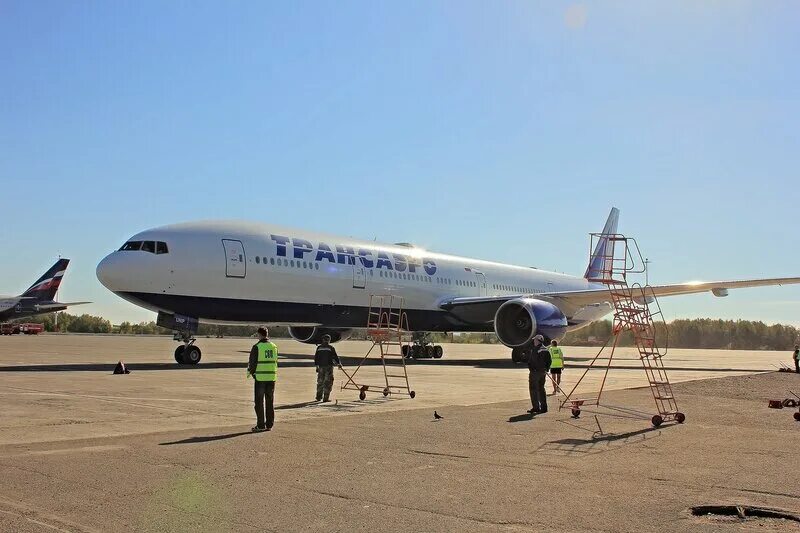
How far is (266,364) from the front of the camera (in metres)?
10.5

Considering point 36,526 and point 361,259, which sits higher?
point 361,259

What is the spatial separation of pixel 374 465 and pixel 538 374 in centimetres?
589

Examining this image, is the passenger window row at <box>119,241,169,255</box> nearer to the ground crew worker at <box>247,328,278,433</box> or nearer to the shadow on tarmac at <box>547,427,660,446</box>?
the ground crew worker at <box>247,328,278,433</box>

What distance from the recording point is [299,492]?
6.16 metres

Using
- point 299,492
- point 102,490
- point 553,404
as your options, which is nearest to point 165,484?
point 102,490

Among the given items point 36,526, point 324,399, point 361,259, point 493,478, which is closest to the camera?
point 36,526

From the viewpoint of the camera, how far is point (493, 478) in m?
6.91

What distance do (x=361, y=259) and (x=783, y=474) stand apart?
21268mm

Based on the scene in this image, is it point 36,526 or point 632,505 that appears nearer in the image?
point 36,526

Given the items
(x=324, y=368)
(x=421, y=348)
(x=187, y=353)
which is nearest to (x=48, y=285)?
(x=421, y=348)

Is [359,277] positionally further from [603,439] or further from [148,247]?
[603,439]

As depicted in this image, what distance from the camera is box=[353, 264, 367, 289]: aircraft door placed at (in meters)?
27.0

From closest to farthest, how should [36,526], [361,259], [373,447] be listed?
[36,526]
[373,447]
[361,259]

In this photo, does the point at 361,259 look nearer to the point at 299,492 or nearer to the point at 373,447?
the point at 373,447
